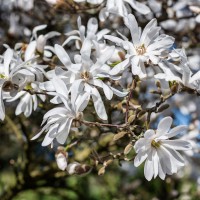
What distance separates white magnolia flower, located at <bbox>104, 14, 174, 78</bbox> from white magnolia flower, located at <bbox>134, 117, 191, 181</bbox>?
129 millimetres

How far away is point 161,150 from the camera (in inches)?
37.4

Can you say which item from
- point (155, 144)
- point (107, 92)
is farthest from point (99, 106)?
point (155, 144)

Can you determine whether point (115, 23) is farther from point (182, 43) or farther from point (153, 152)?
point (153, 152)

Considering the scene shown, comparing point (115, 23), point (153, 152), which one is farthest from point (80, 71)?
point (115, 23)

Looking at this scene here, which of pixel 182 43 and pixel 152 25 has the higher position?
pixel 152 25

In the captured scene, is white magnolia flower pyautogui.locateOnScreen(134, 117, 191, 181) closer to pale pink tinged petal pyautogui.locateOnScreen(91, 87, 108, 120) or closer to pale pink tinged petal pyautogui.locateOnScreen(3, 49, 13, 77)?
pale pink tinged petal pyautogui.locateOnScreen(91, 87, 108, 120)

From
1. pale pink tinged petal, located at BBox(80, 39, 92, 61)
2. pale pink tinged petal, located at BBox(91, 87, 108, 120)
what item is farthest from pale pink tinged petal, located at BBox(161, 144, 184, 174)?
pale pink tinged petal, located at BBox(80, 39, 92, 61)

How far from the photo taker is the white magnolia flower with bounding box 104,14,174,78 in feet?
3.19

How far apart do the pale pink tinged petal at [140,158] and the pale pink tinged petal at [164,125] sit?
0.17 ft

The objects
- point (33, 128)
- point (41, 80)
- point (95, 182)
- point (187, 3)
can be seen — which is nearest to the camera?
point (41, 80)

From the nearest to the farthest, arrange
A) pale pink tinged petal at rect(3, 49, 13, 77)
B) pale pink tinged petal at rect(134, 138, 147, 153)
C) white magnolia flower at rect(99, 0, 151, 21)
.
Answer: pale pink tinged petal at rect(134, 138, 147, 153), pale pink tinged petal at rect(3, 49, 13, 77), white magnolia flower at rect(99, 0, 151, 21)

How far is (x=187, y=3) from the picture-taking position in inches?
62.1

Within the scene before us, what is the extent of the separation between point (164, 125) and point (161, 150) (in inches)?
2.4

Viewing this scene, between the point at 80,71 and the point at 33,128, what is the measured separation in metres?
0.88
